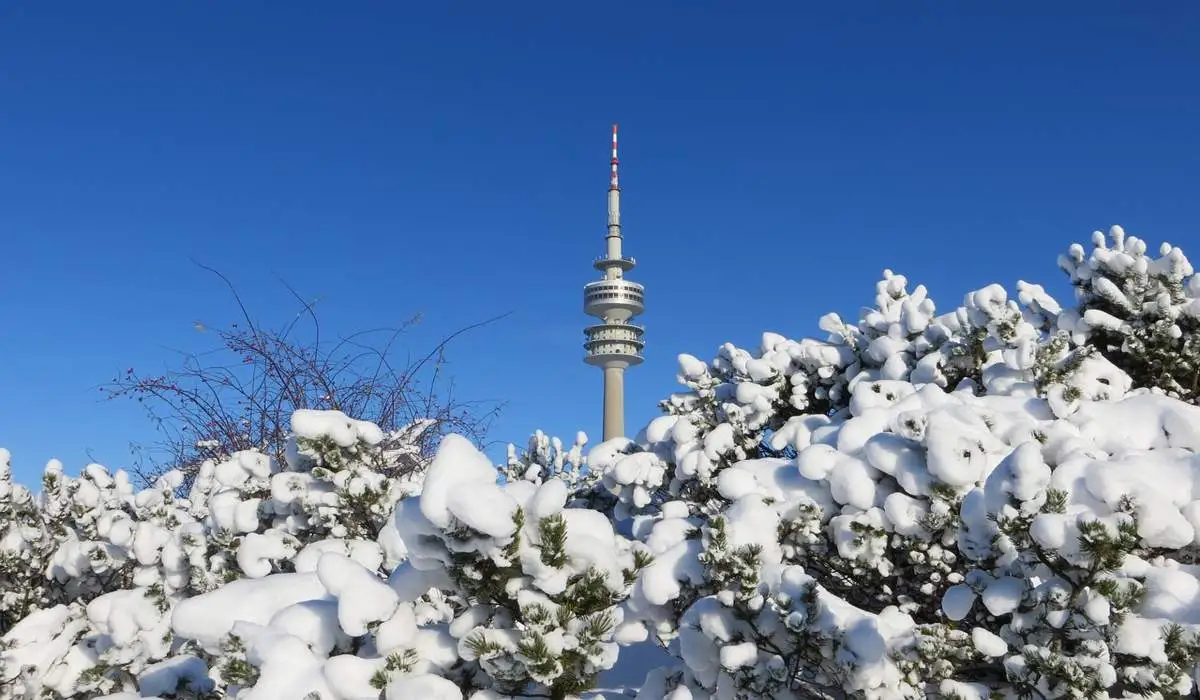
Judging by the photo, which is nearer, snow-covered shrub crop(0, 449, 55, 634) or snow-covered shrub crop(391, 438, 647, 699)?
snow-covered shrub crop(391, 438, 647, 699)

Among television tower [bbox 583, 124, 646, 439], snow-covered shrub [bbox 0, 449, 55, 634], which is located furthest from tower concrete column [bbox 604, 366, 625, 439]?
snow-covered shrub [bbox 0, 449, 55, 634]

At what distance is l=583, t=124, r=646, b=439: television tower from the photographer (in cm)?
6875

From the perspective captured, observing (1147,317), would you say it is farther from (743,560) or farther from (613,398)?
(613,398)

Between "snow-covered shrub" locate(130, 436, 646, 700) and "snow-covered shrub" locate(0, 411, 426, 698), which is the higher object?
"snow-covered shrub" locate(0, 411, 426, 698)

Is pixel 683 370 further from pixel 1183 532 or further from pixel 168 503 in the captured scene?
pixel 1183 532

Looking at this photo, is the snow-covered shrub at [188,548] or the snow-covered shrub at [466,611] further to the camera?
the snow-covered shrub at [188,548]

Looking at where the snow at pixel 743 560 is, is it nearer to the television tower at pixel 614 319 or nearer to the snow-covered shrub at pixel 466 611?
the snow-covered shrub at pixel 466 611

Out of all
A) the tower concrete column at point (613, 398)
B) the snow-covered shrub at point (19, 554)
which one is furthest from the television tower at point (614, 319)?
the snow-covered shrub at point (19, 554)

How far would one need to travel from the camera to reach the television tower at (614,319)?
226 feet

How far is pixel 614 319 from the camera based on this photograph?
69.6 meters

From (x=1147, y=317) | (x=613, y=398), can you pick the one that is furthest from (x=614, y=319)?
(x=1147, y=317)

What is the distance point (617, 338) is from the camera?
227 feet

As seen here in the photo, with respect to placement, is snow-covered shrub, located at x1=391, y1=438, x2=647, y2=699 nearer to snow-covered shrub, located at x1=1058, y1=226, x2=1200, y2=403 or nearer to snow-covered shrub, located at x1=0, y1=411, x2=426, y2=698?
snow-covered shrub, located at x1=0, y1=411, x2=426, y2=698

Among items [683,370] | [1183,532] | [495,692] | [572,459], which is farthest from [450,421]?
[1183,532]
